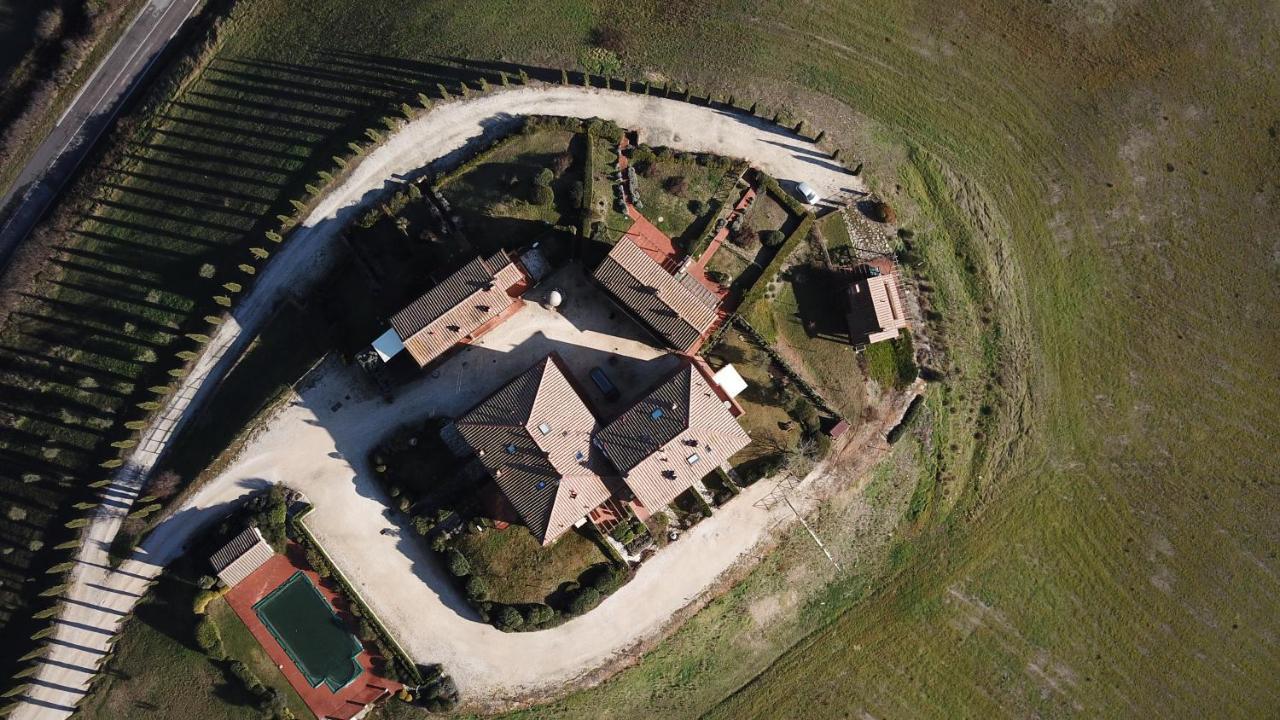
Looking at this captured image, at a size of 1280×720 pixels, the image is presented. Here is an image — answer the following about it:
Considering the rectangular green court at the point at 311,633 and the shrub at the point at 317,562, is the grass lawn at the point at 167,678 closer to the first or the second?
the rectangular green court at the point at 311,633

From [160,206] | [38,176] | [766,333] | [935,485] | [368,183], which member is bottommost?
[935,485]

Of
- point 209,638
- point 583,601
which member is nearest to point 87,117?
→ point 209,638

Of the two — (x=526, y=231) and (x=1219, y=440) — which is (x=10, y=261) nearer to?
(x=526, y=231)

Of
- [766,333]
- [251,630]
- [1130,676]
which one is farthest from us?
[1130,676]

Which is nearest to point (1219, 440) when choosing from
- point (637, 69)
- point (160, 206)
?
point (637, 69)

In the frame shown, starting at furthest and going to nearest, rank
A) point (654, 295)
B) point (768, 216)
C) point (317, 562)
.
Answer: point (768, 216)
point (317, 562)
point (654, 295)

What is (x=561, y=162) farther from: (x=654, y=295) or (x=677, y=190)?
(x=654, y=295)
